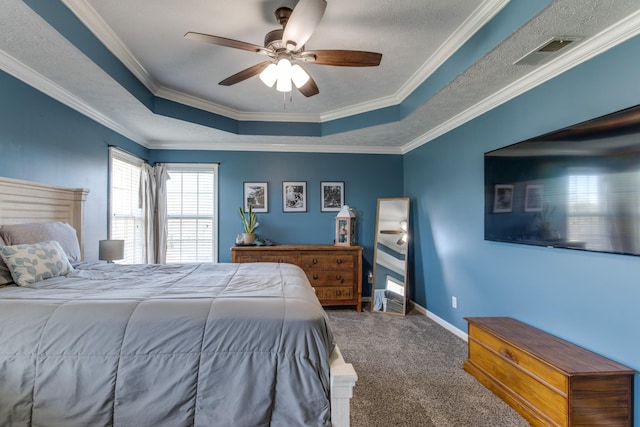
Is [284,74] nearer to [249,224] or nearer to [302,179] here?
[302,179]

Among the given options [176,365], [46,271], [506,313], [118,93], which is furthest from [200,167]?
[506,313]

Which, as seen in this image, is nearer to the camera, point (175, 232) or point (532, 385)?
point (532, 385)

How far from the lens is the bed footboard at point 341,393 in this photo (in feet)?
4.54

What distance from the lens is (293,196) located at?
4.64 metres

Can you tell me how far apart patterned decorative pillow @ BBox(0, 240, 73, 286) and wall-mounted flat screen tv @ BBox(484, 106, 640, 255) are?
3305mm

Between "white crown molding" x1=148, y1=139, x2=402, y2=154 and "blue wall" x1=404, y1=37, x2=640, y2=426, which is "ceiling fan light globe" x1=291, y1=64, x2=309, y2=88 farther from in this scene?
"white crown molding" x1=148, y1=139, x2=402, y2=154

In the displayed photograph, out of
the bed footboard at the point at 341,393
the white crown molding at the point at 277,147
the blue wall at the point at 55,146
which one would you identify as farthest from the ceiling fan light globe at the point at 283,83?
the white crown molding at the point at 277,147

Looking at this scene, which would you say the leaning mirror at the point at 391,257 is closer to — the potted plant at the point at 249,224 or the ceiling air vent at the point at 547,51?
the potted plant at the point at 249,224

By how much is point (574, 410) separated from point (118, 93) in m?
3.94

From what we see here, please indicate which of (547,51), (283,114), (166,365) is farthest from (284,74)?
A: (283,114)

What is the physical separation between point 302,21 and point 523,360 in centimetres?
241

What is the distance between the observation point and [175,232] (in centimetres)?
457

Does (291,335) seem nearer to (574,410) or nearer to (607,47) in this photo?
(574,410)

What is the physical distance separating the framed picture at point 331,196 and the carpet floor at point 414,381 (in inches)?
69.3
